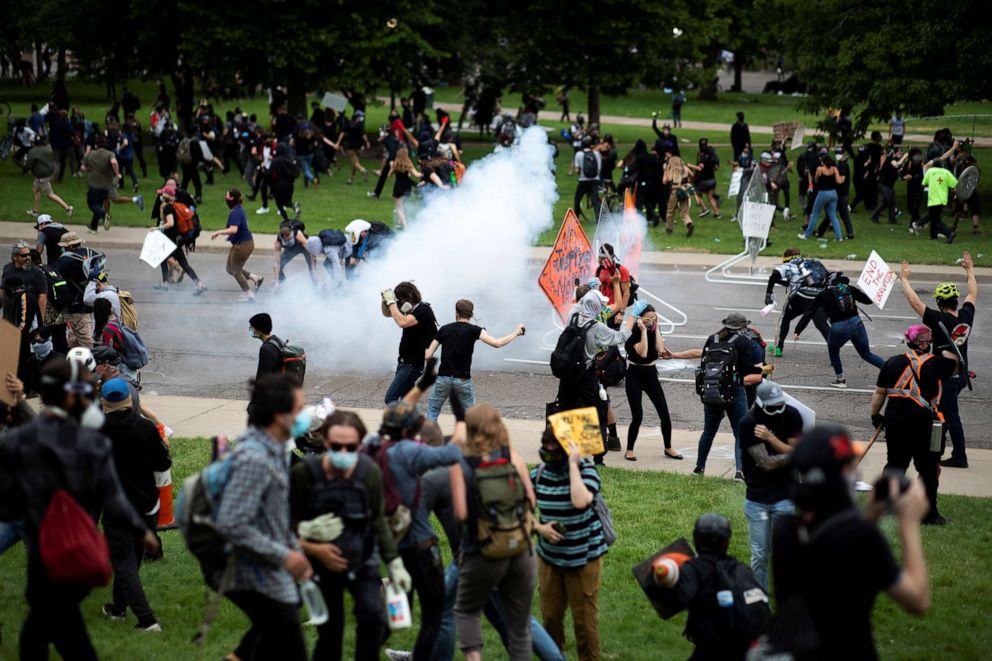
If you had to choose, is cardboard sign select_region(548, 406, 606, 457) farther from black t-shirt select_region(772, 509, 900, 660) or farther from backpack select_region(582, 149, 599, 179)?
backpack select_region(582, 149, 599, 179)

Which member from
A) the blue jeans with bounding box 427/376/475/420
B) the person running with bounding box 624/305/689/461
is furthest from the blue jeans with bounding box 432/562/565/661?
the person running with bounding box 624/305/689/461

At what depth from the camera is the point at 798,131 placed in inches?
1128

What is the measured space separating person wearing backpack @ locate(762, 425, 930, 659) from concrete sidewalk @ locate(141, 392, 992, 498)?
6.67 meters

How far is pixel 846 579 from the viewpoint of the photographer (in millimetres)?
4227

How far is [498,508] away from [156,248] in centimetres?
1273

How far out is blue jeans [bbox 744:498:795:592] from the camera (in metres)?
7.73

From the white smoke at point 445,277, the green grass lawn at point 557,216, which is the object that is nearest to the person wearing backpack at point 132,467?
the white smoke at point 445,277

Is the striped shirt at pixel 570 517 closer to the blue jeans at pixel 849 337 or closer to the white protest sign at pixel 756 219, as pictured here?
the blue jeans at pixel 849 337

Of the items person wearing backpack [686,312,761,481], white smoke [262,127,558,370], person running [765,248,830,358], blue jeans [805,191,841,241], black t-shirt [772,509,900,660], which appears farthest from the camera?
blue jeans [805,191,841,241]

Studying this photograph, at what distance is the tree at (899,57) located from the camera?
25.6 metres

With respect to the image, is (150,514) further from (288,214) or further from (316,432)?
(288,214)

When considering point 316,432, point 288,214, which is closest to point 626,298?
point 316,432

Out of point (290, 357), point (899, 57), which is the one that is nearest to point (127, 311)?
point (290, 357)

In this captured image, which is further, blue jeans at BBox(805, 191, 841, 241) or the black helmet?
blue jeans at BBox(805, 191, 841, 241)
